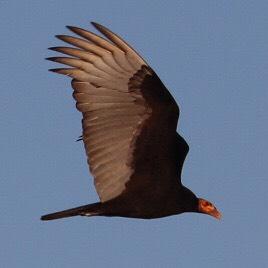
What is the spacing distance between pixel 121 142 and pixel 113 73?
39.4 inches

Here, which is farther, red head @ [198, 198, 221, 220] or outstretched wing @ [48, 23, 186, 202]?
red head @ [198, 198, 221, 220]

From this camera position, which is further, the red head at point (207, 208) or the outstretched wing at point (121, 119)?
the red head at point (207, 208)

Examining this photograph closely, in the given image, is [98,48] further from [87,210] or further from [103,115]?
[87,210]

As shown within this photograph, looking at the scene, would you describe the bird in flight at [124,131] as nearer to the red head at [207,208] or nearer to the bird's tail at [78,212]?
the bird's tail at [78,212]

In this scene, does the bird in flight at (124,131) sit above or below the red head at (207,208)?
above

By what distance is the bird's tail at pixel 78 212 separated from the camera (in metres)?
18.5

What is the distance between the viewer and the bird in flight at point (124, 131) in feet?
60.5

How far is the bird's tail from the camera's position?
18453mm

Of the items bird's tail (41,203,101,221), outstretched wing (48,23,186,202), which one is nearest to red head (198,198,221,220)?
outstretched wing (48,23,186,202)

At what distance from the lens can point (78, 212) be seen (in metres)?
18.5

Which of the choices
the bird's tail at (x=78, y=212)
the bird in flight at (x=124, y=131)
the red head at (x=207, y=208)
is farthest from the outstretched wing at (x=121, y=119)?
the red head at (x=207, y=208)

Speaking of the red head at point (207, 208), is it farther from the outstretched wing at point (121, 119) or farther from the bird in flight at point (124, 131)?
the outstretched wing at point (121, 119)

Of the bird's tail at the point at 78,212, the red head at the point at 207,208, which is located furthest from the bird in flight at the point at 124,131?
the red head at the point at 207,208

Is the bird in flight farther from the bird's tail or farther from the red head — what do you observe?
the red head
